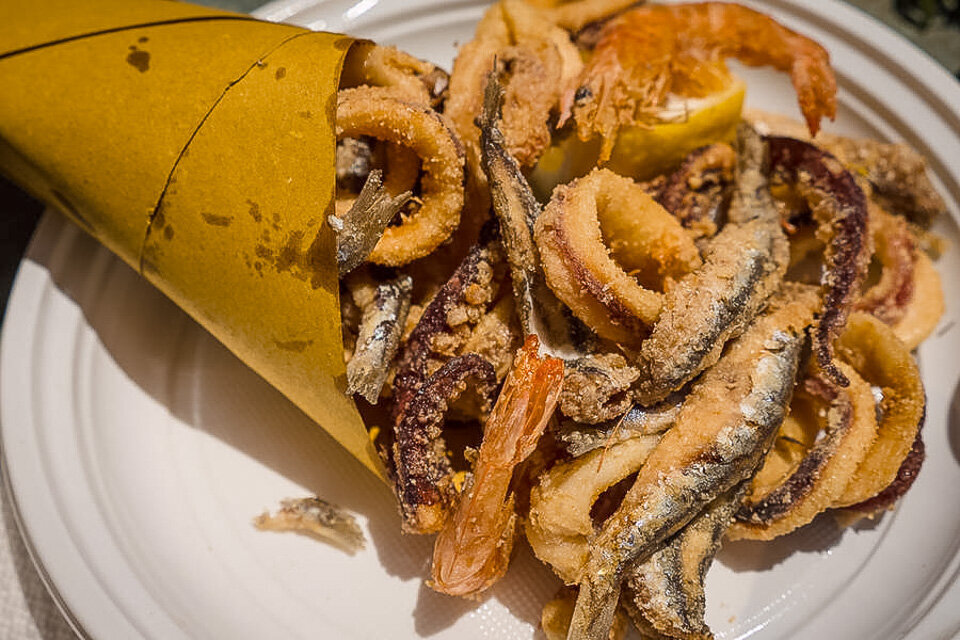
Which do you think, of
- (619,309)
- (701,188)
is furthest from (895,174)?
(619,309)

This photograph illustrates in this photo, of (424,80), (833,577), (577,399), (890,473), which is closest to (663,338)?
(577,399)

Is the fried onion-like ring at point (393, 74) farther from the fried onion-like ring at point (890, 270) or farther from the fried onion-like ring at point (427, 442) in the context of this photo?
the fried onion-like ring at point (890, 270)

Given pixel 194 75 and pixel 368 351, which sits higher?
pixel 194 75

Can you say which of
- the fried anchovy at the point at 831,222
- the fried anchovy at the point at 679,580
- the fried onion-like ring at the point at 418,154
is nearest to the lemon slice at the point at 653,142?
the fried anchovy at the point at 831,222

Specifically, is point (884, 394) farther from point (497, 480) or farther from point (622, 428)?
point (497, 480)

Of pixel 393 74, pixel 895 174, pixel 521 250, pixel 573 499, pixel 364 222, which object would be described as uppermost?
pixel 393 74

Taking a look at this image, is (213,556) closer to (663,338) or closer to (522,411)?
(522,411)
